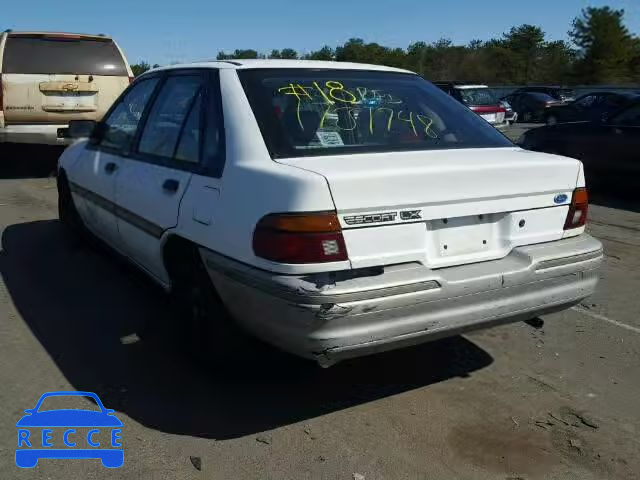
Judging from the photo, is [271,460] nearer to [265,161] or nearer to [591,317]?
[265,161]

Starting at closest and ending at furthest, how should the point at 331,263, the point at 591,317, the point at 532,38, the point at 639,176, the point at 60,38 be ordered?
1. the point at 331,263
2. the point at 591,317
3. the point at 639,176
4. the point at 60,38
5. the point at 532,38

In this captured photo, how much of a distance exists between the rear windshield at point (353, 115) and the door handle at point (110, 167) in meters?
1.42

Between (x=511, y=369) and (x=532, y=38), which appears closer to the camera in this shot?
(x=511, y=369)

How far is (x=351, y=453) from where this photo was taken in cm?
298

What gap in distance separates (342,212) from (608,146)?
7720mm

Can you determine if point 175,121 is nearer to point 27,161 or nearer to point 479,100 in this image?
point 27,161

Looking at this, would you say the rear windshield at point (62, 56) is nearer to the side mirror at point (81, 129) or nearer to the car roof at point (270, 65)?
the side mirror at point (81, 129)

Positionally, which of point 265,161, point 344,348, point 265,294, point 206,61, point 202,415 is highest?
point 206,61

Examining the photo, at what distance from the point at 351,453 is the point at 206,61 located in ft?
7.74

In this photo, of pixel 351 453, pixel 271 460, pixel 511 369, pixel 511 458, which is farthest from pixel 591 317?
pixel 271 460

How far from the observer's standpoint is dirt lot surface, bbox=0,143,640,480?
2918 millimetres

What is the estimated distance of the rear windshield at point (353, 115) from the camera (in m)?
3.30

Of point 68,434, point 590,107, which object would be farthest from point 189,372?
point 590,107

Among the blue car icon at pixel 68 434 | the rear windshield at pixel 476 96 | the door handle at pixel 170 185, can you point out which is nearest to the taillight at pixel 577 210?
the door handle at pixel 170 185
